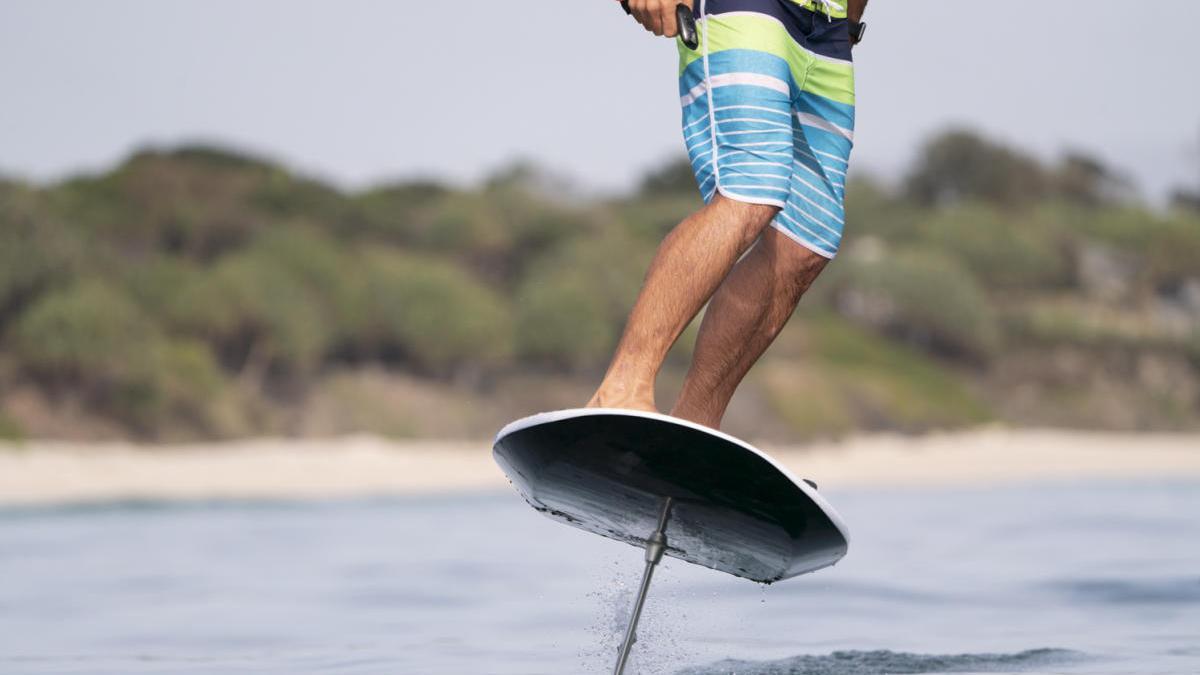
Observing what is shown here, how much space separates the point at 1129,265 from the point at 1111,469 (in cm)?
1214

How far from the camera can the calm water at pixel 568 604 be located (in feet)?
13.6

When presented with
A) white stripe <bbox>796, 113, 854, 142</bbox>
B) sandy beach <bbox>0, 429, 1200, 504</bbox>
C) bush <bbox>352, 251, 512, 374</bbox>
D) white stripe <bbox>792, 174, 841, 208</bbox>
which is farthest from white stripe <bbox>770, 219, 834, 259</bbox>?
bush <bbox>352, 251, 512, 374</bbox>

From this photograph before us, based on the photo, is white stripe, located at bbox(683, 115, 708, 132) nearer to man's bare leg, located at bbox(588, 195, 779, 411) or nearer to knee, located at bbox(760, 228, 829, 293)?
man's bare leg, located at bbox(588, 195, 779, 411)

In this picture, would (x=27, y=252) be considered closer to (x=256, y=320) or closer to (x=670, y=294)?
(x=256, y=320)

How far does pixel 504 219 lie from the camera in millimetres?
28250

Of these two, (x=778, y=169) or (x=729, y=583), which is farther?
(x=729, y=583)

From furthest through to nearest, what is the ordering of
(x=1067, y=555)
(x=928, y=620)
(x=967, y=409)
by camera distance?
(x=967, y=409), (x=1067, y=555), (x=928, y=620)

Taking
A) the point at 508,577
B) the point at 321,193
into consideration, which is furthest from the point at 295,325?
the point at 508,577

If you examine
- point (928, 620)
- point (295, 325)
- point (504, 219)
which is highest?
point (504, 219)

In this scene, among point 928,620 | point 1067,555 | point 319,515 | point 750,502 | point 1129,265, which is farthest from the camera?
point 1129,265

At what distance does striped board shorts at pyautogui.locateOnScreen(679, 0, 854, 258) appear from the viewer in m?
3.12

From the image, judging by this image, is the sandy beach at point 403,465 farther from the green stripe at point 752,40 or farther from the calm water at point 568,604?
the green stripe at point 752,40

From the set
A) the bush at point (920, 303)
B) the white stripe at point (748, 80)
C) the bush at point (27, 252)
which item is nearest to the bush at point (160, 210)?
the bush at point (27, 252)

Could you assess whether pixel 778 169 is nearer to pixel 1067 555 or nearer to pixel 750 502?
pixel 750 502
